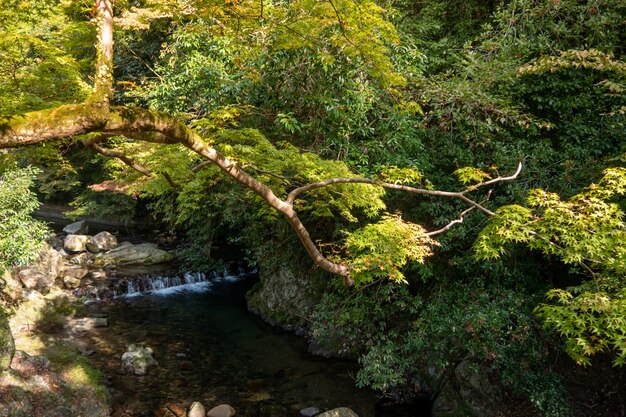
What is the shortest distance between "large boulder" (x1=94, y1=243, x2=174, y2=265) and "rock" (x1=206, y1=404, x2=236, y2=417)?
989 cm

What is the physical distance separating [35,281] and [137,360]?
4.71 meters

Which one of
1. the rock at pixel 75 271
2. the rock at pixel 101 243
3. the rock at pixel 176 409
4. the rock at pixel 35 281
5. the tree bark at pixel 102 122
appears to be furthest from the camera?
the rock at pixel 101 243

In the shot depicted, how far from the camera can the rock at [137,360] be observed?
8.53 m

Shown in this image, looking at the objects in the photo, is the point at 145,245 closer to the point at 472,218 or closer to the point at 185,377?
the point at 185,377

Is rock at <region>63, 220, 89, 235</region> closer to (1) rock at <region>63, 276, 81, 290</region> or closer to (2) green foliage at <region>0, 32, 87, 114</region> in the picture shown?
(1) rock at <region>63, 276, 81, 290</region>

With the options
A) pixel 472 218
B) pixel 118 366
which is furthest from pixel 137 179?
pixel 472 218

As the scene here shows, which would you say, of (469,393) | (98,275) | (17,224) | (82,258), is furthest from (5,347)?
(82,258)

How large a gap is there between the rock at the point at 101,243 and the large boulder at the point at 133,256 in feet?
2.90

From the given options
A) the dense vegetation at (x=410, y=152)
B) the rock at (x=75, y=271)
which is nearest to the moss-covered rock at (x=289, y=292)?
the dense vegetation at (x=410, y=152)

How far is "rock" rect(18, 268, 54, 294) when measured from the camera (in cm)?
1096

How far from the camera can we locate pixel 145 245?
17.1 meters

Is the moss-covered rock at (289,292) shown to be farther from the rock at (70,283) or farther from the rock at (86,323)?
the rock at (70,283)

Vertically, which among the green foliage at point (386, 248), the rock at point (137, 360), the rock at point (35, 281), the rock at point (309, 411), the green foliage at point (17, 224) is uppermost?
the green foliage at point (386, 248)

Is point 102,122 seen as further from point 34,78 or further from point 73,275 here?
point 73,275
